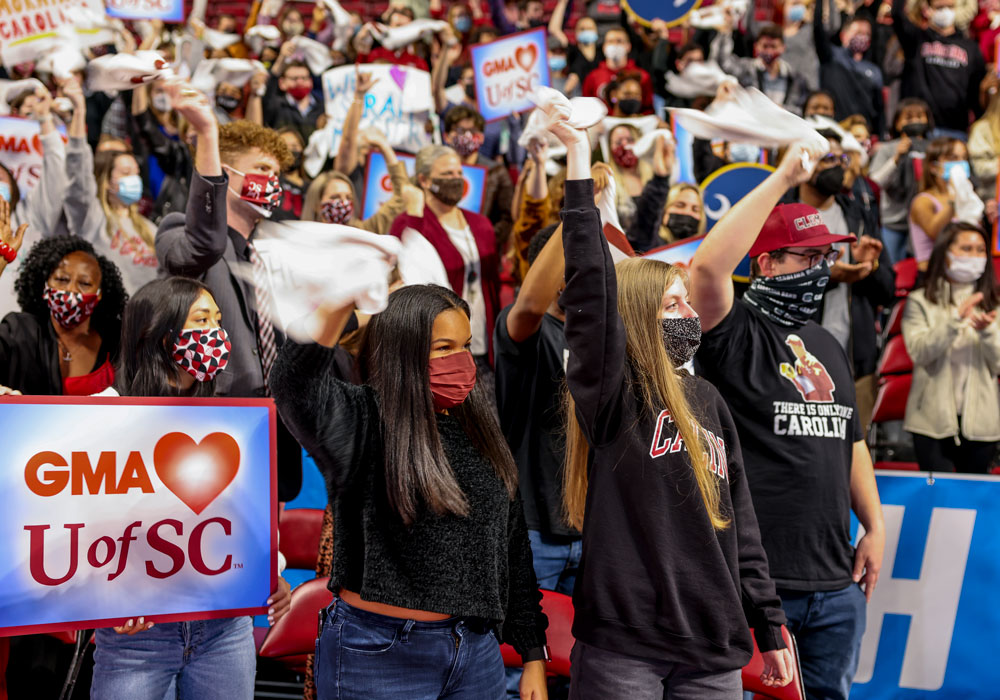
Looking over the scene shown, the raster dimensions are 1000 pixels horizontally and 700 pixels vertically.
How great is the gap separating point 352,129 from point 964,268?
3726 mm

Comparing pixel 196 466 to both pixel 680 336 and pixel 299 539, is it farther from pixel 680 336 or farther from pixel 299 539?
pixel 299 539

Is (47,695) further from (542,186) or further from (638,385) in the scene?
(542,186)

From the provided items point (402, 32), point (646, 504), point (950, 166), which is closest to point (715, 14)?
point (950, 166)

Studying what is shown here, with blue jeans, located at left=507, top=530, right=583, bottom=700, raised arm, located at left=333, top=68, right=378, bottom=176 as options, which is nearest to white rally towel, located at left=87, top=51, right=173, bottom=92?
blue jeans, located at left=507, top=530, right=583, bottom=700

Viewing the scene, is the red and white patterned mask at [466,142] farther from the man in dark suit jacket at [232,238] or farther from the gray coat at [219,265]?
the gray coat at [219,265]

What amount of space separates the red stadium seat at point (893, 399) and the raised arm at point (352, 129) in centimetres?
359

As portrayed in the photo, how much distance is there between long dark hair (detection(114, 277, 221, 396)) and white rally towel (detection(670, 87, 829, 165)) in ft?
5.14

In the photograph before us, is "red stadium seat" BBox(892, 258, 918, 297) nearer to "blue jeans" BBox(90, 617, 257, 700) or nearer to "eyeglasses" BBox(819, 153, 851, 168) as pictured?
"eyeglasses" BBox(819, 153, 851, 168)

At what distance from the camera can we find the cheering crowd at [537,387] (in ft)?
7.95

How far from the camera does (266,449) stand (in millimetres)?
2910

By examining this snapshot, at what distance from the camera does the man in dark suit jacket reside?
3561mm

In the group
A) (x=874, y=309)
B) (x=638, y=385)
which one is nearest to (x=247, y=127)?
(x=638, y=385)

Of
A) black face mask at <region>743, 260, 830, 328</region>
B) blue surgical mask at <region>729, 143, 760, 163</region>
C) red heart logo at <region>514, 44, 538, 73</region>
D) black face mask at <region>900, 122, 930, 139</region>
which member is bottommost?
blue surgical mask at <region>729, 143, 760, 163</region>

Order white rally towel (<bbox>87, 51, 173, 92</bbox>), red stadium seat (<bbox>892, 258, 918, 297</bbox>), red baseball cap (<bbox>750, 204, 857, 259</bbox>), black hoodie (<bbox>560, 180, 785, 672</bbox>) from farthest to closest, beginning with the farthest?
red stadium seat (<bbox>892, 258, 918, 297</bbox>) → red baseball cap (<bbox>750, 204, 857, 259</bbox>) → white rally towel (<bbox>87, 51, 173, 92</bbox>) → black hoodie (<bbox>560, 180, 785, 672</bbox>)
